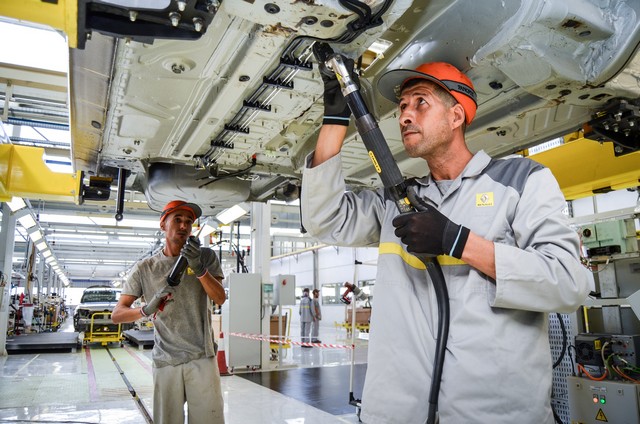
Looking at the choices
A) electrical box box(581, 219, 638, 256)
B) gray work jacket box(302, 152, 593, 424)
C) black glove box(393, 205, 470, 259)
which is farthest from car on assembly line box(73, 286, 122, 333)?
black glove box(393, 205, 470, 259)

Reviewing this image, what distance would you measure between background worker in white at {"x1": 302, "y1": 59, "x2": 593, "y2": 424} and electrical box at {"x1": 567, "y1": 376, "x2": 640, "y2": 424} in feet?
9.30

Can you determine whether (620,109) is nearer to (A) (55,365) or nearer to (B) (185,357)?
(B) (185,357)

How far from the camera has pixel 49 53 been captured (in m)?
5.71

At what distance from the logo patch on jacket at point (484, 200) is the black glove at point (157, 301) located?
215cm

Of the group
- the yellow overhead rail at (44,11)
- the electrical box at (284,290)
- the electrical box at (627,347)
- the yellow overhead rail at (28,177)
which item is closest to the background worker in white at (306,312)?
the electrical box at (284,290)

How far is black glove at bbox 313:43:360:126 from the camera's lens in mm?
1658

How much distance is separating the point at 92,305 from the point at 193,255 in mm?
11912

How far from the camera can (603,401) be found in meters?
3.65

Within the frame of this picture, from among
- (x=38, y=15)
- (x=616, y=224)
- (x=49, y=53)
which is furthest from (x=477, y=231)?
(x=49, y=53)

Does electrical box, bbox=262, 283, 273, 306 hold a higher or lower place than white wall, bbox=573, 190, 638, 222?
lower

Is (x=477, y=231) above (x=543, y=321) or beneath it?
above

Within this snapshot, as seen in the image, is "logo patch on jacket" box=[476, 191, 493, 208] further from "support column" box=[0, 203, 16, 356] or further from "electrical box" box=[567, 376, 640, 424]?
"support column" box=[0, 203, 16, 356]

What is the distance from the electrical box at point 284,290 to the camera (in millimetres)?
9438

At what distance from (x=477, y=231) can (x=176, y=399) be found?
7.46 ft
